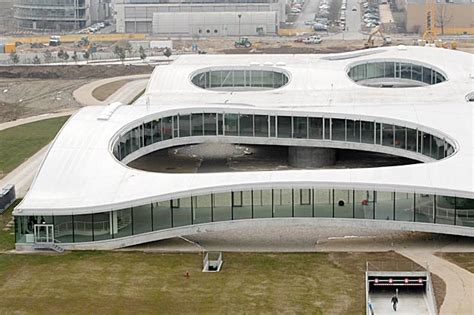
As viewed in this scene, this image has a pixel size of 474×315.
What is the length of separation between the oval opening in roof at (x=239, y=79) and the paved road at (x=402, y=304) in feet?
159

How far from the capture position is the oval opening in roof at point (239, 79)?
9988cm

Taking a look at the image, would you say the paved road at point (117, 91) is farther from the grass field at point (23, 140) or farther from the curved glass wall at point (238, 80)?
the curved glass wall at point (238, 80)

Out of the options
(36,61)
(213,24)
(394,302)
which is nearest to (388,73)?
(394,302)

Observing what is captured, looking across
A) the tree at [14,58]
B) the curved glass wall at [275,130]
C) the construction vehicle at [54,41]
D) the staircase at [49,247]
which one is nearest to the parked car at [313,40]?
the construction vehicle at [54,41]

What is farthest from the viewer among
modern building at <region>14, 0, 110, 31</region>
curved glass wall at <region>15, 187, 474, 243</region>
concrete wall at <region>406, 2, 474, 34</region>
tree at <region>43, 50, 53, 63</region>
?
modern building at <region>14, 0, 110, 31</region>

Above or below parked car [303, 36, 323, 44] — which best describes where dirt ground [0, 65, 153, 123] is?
below

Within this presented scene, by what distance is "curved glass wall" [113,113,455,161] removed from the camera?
7462cm

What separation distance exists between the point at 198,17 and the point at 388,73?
82.5 m

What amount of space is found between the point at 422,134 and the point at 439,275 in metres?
20.5

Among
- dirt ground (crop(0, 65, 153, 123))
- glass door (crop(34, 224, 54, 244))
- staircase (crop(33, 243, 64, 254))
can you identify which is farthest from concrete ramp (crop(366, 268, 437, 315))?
dirt ground (crop(0, 65, 153, 123))

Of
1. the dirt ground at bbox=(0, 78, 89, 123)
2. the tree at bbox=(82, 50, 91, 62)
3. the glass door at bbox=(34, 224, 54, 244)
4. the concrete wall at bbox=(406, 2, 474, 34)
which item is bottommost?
the glass door at bbox=(34, 224, 54, 244)

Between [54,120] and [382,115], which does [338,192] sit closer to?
[382,115]

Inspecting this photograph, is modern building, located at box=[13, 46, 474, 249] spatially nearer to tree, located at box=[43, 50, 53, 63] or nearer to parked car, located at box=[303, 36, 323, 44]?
tree, located at box=[43, 50, 53, 63]

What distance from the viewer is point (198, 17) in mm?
182000
